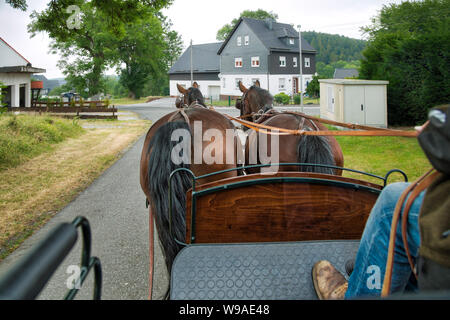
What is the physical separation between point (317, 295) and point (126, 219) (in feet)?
13.7

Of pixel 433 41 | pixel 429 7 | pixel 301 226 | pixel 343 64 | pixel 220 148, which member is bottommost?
pixel 301 226

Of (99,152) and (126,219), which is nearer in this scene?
(126,219)

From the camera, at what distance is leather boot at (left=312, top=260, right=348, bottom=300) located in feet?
6.64

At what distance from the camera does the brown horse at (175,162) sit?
2.92 m

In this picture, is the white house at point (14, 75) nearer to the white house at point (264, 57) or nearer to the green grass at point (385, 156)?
the green grass at point (385, 156)

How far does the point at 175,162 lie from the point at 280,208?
967 millimetres

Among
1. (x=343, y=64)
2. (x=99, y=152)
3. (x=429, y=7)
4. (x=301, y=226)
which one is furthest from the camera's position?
(x=343, y=64)

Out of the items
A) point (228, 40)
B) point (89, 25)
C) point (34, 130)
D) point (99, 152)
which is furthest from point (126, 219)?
point (228, 40)

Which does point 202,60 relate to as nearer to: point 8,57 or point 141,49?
point 141,49

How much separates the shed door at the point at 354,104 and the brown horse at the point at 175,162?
1240 centimetres

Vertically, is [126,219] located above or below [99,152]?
below
